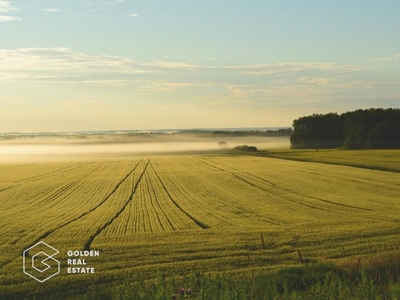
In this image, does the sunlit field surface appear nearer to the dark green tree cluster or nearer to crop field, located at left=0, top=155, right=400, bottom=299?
crop field, located at left=0, top=155, right=400, bottom=299

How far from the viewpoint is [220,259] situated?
18391 millimetres

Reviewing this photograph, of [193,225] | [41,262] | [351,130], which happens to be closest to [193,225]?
[193,225]

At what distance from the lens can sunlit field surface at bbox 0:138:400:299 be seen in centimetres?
1773

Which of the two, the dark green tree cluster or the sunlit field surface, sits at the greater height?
the dark green tree cluster

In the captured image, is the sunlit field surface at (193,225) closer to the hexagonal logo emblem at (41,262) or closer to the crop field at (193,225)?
the crop field at (193,225)

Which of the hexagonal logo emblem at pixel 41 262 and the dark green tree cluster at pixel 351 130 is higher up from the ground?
the dark green tree cluster at pixel 351 130

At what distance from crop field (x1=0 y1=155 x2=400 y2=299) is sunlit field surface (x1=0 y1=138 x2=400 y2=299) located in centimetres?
5

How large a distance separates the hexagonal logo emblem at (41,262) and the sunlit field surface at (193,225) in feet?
0.98

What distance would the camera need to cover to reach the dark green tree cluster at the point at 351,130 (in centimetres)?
10975

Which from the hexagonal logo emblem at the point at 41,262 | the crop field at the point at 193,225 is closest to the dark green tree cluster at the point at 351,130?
the crop field at the point at 193,225

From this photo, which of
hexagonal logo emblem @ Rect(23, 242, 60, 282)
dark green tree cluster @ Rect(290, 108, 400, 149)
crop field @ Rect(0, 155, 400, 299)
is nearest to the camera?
hexagonal logo emblem @ Rect(23, 242, 60, 282)

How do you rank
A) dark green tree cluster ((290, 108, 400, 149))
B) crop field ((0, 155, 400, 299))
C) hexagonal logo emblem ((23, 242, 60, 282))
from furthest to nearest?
dark green tree cluster ((290, 108, 400, 149))
crop field ((0, 155, 400, 299))
hexagonal logo emblem ((23, 242, 60, 282))

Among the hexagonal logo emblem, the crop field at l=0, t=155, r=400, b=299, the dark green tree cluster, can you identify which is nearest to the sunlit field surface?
the crop field at l=0, t=155, r=400, b=299

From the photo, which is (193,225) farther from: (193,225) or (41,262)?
(41,262)
